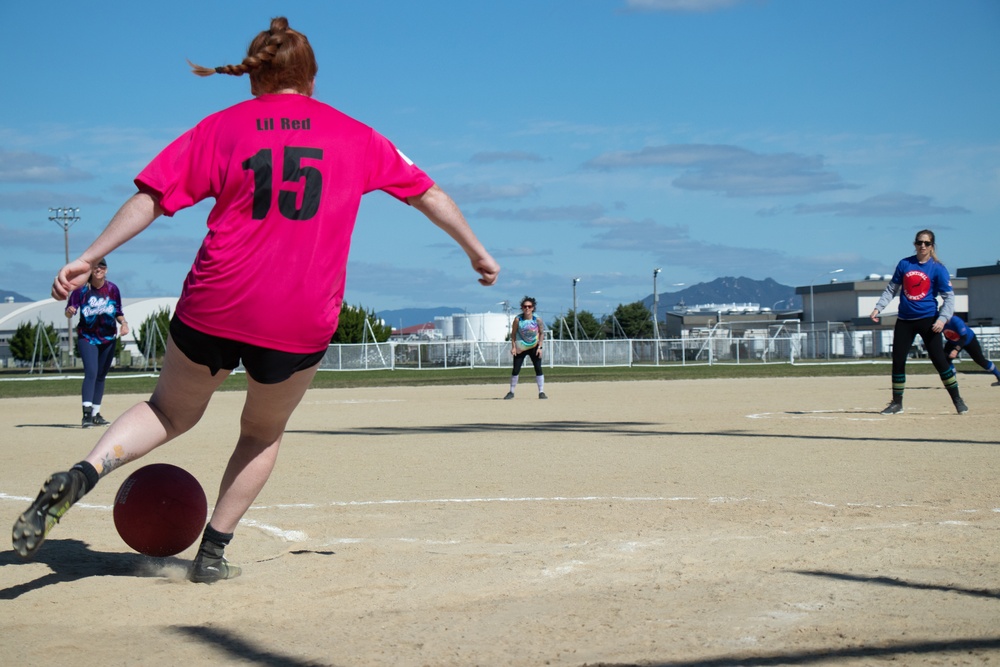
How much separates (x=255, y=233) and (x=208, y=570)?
5.04 ft

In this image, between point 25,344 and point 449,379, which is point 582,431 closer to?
point 449,379

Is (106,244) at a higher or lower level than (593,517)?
higher

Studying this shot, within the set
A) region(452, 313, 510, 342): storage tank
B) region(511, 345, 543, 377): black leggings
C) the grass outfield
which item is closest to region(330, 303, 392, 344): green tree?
region(452, 313, 510, 342): storage tank

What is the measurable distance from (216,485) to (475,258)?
398 cm

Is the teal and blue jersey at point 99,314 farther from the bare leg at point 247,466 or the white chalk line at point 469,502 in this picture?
the bare leg at point 247,466

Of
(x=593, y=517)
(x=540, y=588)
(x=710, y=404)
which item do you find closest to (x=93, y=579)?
(x=540, y=588)

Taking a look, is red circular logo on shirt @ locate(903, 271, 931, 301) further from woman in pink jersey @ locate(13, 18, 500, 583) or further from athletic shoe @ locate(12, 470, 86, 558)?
athletic shoe @ locate(12, 470, 86, 558)

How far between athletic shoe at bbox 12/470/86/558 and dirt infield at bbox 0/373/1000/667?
0.30 meters

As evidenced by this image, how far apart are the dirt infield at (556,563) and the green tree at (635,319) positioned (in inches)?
3681

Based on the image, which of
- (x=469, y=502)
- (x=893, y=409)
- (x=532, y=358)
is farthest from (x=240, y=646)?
(x=532, y=358)

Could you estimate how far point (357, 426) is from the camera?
13328mm

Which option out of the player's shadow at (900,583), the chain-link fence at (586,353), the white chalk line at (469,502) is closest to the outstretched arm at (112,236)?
the white chalk line at (469,502)

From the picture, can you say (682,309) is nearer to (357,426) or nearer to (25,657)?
(357,426)

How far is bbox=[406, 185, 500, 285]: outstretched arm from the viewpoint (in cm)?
447
